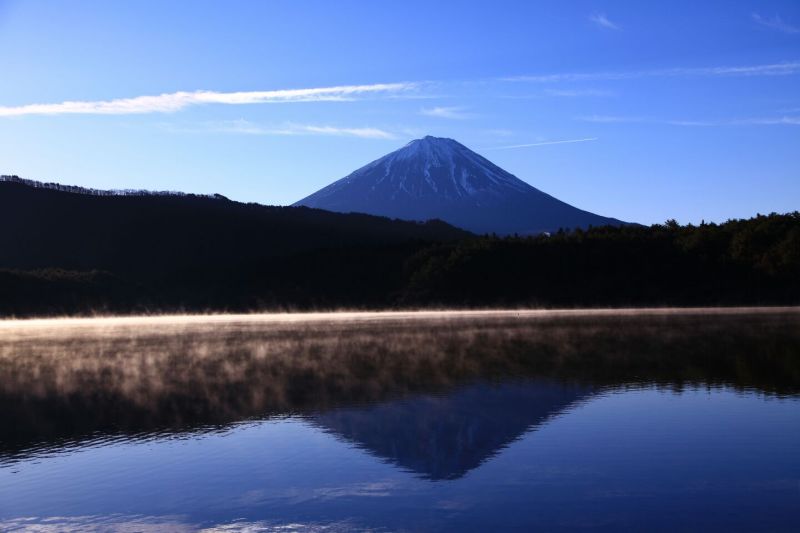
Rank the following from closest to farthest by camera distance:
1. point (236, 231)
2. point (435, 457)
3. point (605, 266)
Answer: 1. point (435, 457)
2. point (605, 266)
3. point (236, 231)

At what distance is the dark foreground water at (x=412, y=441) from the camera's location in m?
16.5

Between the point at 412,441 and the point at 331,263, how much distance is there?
376ft

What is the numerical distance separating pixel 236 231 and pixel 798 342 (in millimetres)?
145994

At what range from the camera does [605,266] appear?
111 meters

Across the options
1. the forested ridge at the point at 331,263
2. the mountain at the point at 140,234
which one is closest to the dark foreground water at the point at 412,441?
the forested ridge at the point at 331,263

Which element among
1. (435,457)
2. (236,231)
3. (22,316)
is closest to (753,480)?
(435,457)

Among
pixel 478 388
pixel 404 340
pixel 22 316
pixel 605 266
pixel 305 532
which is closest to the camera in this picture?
pixel 305 532

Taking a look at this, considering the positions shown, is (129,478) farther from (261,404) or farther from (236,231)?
(236,231)

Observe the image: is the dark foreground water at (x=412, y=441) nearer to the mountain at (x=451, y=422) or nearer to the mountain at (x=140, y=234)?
the mountain at (x=451, y=422)

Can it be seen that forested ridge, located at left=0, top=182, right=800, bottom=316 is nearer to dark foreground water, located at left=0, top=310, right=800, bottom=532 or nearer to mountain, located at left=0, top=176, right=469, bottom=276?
mountain, located at left=0, top=176, right=469, bottom=276

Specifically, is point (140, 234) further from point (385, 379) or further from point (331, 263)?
point (385, 379)

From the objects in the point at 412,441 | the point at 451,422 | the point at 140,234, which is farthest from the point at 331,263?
the point at 412,441

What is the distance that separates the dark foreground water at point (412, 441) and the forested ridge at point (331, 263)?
6028 cm

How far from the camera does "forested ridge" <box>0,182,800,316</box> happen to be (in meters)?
105
